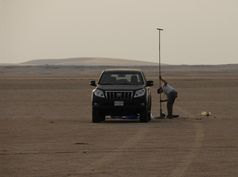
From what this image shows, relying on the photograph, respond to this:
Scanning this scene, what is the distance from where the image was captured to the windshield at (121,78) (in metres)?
32.8

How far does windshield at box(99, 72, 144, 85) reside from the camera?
32.8 meters

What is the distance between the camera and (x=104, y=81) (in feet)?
108

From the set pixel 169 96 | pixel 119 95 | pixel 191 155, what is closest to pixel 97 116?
pixel 119 95

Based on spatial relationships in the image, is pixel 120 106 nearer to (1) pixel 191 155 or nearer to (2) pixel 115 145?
(2) pixel 115 145

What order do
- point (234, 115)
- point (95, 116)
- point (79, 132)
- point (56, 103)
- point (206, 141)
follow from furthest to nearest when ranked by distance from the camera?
1. point (56, 103)
2. point (234, 115)
3. point (95, 116)
4. point (79, 132)
5. point (206, 141)

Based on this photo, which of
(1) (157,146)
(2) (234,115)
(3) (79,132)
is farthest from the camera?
(2) (234,115)

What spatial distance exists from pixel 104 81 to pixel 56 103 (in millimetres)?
14856

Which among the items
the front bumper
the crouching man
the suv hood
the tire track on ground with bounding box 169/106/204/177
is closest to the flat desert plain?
the tire track on ground with bounding box 169/106/204/177

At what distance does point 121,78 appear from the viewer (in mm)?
33281

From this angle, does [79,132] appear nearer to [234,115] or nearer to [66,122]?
[66,122]

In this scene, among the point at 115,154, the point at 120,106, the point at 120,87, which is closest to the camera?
the point at 115,154

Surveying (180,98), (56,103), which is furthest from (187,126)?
(180,98)

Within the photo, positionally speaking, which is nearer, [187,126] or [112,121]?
[187,126]

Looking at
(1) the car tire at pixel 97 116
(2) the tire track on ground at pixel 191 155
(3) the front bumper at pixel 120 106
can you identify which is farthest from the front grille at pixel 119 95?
(2) the tire track on ground at pixel 191 155
